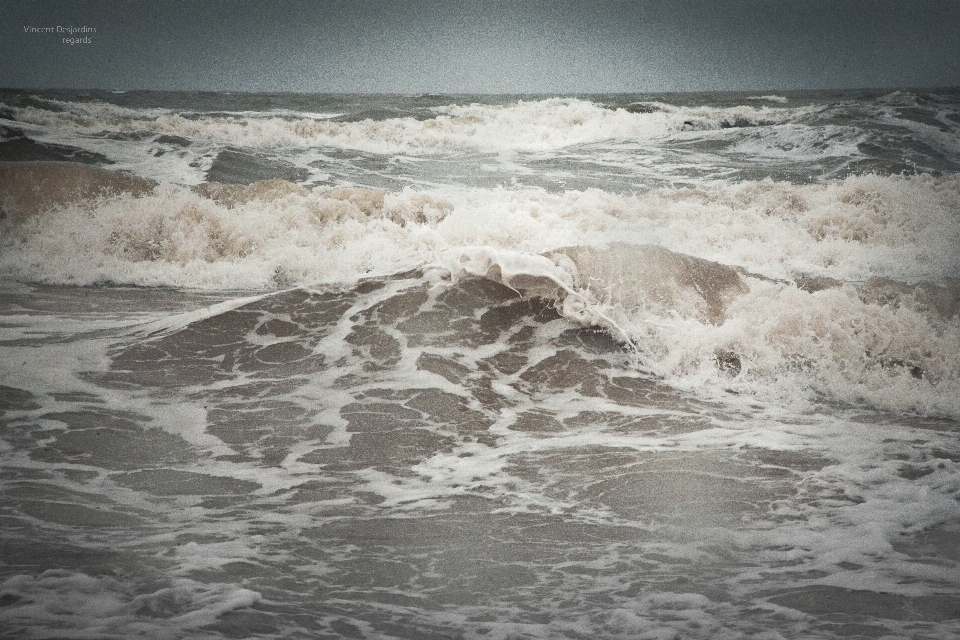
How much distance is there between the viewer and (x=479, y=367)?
353 centimetres

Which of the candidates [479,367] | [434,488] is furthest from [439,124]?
[434,488]

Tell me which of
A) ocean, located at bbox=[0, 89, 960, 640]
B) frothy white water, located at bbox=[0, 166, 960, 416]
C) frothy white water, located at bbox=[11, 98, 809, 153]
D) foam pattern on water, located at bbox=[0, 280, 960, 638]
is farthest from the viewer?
frothy white water, located at bbox=[11, 98, 809, 153]

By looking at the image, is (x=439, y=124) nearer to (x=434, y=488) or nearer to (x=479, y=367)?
(x=479, y=367)

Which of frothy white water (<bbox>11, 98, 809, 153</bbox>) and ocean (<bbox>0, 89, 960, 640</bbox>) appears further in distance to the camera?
frothy white water (<bbox>11, 98, 809, 153</bbox>)

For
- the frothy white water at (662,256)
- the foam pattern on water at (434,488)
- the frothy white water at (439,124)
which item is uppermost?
the frothy white water at (439,124)

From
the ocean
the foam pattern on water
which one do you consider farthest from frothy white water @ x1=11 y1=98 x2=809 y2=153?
the foam pattern on water

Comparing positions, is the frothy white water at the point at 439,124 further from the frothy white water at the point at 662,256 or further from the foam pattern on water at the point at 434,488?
the foam pattern on water at the point at 434,488

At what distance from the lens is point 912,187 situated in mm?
6445

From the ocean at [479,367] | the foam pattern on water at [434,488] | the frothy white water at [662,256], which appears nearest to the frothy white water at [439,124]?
the ocean at [479,367]

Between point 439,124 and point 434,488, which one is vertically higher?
point 439,124

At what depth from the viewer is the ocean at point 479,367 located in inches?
70.6

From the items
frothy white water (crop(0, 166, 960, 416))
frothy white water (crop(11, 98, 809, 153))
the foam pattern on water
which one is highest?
frothy white water (crop(11, 98, 809, 153))

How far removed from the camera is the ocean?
1.79 m

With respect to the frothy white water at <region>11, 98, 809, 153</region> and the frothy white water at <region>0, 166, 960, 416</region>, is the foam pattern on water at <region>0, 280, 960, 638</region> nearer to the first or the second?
the frothy white water at <region>0, 166, 960, 416</region>
